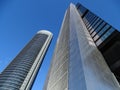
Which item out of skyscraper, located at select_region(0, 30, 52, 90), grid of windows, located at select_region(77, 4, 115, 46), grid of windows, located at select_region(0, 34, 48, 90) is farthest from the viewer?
skyscraper, located at select_region(0, 30, 52, 90)

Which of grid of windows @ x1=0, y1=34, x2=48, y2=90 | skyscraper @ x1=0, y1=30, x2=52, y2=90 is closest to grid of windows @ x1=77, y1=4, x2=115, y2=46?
skyscraper @ x1=0, y1=30, x2=52, y2=90

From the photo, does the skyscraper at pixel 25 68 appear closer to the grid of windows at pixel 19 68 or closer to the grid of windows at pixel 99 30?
the grid of windows at pixel 19 68

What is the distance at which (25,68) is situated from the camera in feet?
236

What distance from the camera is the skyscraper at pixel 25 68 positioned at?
62406 millimetres

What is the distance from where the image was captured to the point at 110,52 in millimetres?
11039

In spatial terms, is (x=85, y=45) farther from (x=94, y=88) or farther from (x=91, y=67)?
(x=94, y=88)

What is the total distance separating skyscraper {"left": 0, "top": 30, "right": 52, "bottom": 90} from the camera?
62.4 metres

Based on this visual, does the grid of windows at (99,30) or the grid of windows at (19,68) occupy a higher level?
the grid of windows at (19,68)

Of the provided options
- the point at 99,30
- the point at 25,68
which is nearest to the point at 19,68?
the point at 25,68

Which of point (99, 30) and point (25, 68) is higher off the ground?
point (25, 68)

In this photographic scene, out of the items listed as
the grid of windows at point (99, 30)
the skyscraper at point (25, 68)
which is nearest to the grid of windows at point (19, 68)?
the skyscraper at point (25, 68)

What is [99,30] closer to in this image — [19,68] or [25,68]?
[25,68]

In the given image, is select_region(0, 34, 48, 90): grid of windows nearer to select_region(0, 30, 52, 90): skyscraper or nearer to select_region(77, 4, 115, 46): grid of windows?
select_region(0, 30, 52, 90): skyscraper

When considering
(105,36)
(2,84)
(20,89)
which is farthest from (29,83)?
(105,36)
